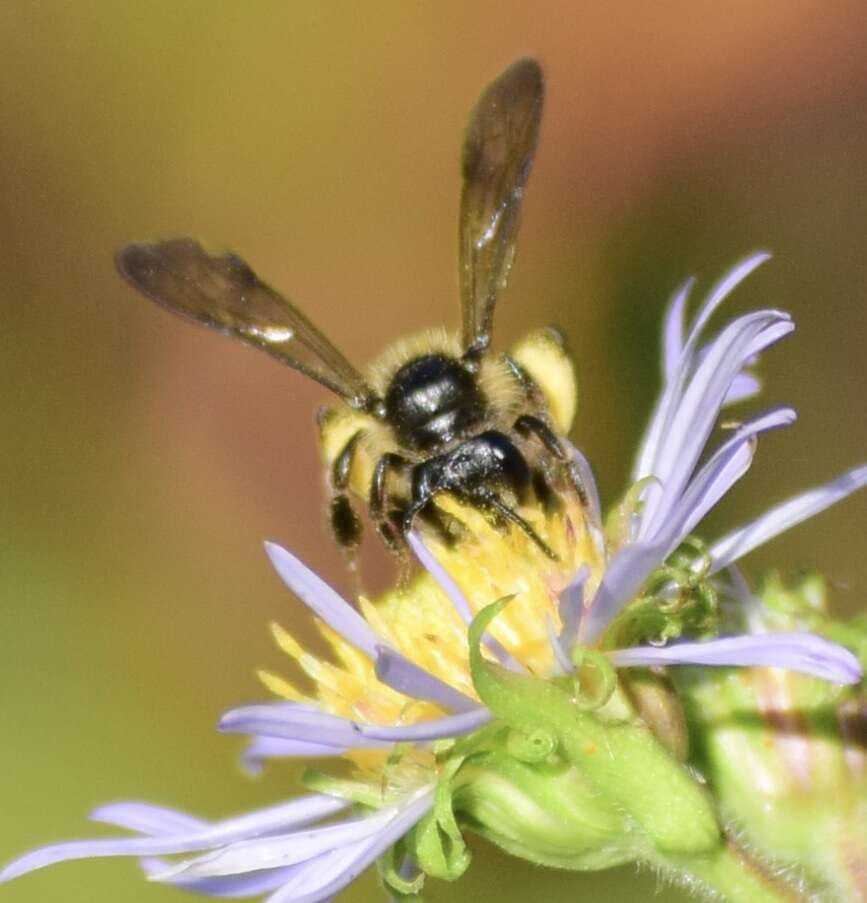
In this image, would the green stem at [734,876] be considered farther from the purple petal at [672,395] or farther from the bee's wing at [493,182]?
the bee's wing at [493,182]

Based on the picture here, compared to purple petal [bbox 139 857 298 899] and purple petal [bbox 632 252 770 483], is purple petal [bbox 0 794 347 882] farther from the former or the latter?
purple petal [bbox 632 252 770 483]

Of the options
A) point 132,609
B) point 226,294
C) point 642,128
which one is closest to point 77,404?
point 132,609

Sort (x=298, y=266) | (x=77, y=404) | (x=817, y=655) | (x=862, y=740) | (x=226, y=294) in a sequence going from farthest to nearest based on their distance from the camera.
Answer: (x=298, y=266) < (x=77, y=404) < (x=226, y=294) < (x=862, y=740) < (x=817, y=655)

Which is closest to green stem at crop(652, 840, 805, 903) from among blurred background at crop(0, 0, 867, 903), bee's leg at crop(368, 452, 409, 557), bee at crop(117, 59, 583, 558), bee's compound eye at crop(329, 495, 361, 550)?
bee at crop(117, 59, 583, 558)

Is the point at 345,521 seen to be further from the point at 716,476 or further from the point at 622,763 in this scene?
the point at 622,763

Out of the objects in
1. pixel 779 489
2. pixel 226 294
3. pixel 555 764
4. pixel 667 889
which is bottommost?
pixel 667 889

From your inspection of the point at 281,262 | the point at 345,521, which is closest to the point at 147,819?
the point at 345,521

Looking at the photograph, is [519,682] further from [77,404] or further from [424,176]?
[424,176]

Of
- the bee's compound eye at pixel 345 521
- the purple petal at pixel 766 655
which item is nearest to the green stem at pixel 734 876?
the purple petal at pixel 766 655
